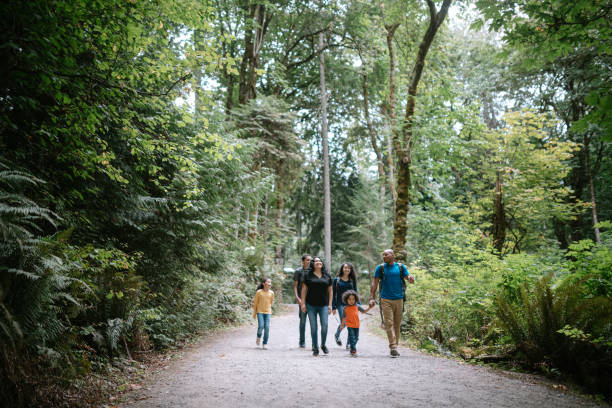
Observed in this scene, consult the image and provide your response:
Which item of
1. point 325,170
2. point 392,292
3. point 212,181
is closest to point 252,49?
point 325,170

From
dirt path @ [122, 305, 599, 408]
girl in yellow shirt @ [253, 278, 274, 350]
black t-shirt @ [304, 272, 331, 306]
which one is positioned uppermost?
black t-shirt @ [304, 272, 331, 306]

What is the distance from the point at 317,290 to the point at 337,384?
9.27 ft

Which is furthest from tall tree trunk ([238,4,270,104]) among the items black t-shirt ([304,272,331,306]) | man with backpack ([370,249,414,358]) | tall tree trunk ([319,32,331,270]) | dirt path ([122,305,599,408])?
dirt path ([122,305,599,408])

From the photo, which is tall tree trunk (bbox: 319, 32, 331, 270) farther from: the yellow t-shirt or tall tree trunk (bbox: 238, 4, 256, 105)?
the yellow t-shirt

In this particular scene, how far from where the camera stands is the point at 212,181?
33.2ft

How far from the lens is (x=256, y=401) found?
4328 mm

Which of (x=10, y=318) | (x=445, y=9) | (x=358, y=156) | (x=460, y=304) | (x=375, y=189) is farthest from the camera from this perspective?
(x=358, y=156)

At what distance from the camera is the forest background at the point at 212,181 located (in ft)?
14.1

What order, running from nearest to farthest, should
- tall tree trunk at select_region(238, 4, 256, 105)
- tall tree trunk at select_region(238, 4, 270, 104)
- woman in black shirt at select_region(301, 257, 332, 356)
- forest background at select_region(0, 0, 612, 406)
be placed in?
forest background at select_region(0, 0, 612, 406), woman in black shirt at select_region(301, 257, 332, 356), tall tree trunk at select_region(238, 4, 270, 104), tall tree trunk at select_region(238, 4, 256, 105)

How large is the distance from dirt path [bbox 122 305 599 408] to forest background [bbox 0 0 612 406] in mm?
915

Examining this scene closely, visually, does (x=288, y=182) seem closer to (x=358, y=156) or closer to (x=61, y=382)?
(x=358, y=156)

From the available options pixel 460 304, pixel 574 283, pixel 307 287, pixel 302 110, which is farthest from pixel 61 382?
pixel 302 110

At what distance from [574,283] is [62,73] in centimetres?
831

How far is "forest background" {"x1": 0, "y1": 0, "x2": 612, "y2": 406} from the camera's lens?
4.29 metres
